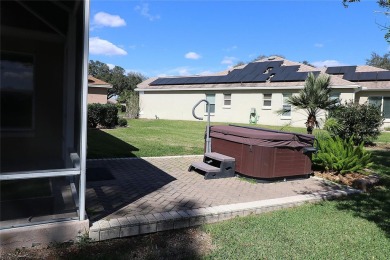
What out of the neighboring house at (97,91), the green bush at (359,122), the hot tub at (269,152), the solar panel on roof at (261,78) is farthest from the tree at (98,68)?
the hot tub at (269,152)

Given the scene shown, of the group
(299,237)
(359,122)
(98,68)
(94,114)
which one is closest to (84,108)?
(299,237)

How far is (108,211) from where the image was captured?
425cm

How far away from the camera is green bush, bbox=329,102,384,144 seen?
41.4 feet

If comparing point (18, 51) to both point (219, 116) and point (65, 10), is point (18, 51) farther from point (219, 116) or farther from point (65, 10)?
point (219, 116)

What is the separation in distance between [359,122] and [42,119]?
1119 cm

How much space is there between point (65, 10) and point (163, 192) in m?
3.18

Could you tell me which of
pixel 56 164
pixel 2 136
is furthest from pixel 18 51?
pixel 56 164

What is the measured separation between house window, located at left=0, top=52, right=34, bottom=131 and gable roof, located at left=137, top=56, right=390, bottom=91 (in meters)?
17.3

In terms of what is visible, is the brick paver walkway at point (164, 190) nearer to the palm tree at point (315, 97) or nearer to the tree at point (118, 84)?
the palm tree at point (315, 97)

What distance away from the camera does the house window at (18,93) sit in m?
7.48

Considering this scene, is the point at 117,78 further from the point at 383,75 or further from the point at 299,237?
the point at 299,237

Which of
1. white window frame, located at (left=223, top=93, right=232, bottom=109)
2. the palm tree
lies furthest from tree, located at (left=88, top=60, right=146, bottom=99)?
the palm tree

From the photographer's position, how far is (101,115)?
1627 centimetres

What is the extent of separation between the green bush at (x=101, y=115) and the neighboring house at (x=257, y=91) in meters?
10.1
